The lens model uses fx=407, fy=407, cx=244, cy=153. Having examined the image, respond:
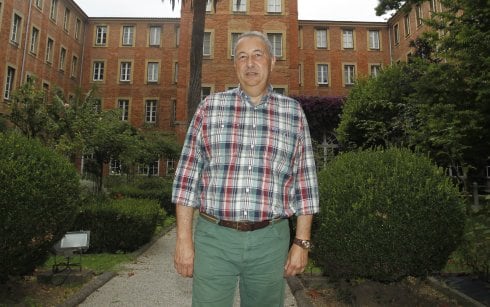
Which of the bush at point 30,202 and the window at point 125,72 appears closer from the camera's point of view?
the bush at point 30,202

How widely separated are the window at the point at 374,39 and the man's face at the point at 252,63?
38289mm

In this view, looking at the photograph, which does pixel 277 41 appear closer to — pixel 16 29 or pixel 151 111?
pixel 151 111

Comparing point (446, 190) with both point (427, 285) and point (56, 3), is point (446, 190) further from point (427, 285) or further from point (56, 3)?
point (56, 3)

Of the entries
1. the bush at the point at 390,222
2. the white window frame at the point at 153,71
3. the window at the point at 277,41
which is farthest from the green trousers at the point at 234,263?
the white window frame at the point at 153,71

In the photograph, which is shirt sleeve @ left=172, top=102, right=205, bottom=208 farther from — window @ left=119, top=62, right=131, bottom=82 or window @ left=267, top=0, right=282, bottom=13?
window @ left=119, top=62, right=131, bottom=82

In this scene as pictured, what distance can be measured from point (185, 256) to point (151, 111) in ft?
115

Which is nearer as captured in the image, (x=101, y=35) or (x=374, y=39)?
(x=101, y=35)

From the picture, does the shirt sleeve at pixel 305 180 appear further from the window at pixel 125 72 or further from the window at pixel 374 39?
the window at pixel 374 39

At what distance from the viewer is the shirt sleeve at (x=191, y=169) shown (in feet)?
8.02

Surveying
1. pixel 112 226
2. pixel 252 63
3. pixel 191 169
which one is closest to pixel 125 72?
pixel 112 226

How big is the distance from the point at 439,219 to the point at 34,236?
4731mm

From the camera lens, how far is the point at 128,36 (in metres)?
37.5

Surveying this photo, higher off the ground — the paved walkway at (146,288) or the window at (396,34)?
the window at (396,34)

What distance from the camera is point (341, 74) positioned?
1451 inches
